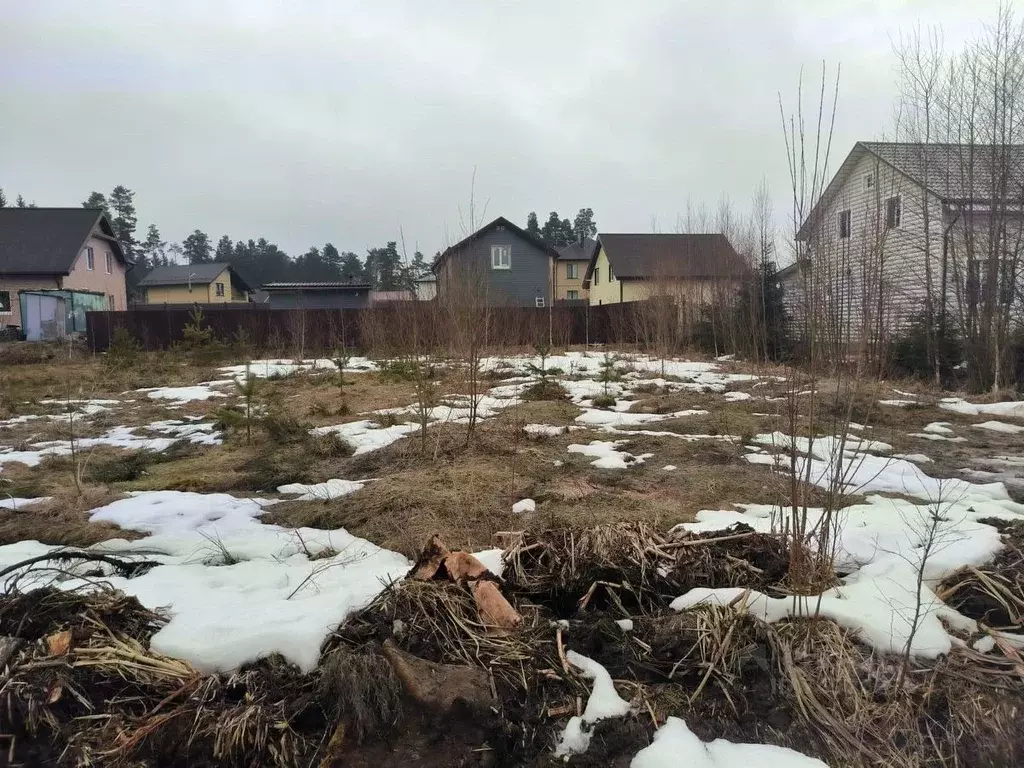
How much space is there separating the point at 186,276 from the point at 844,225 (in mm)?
51599

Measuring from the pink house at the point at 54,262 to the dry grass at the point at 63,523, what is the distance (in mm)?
21403

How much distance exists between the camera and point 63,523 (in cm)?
397

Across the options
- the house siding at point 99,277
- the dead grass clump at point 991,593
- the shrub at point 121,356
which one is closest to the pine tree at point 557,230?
the house siding at point 99,277

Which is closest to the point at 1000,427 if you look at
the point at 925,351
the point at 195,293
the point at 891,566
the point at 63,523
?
the point at 925,351

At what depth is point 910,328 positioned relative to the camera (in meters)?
11.8

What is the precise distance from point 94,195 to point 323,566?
231 feet

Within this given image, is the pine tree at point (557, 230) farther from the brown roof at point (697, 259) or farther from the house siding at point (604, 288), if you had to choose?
the brown roof at point (697, 259)

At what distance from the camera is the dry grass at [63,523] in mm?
3721

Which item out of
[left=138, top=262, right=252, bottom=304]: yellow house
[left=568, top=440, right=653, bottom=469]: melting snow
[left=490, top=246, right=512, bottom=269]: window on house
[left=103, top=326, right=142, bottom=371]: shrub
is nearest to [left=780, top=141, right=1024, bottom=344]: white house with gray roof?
[left=568, top=440, right=653, bottom=469]: melting snow

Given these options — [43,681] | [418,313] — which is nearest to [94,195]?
[418,313]

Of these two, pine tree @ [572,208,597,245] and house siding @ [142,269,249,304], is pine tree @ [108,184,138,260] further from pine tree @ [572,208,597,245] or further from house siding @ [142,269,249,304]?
pine tree @ [572,208,597,245]

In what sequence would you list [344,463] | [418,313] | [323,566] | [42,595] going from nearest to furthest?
[42,595] → [323,566] → [344,463] → [418,313]

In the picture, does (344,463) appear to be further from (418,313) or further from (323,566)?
(323,566)

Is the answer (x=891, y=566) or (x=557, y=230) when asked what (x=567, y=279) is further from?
(x=891, y=566)
